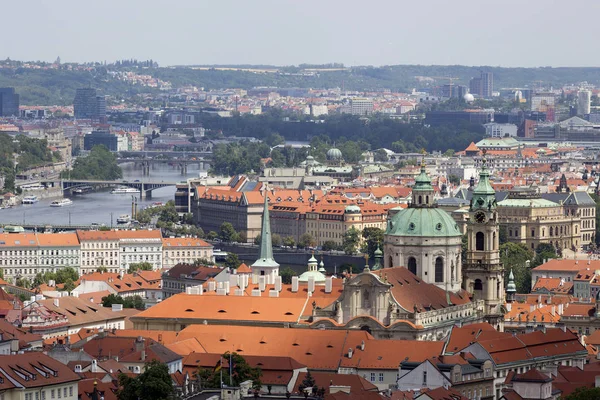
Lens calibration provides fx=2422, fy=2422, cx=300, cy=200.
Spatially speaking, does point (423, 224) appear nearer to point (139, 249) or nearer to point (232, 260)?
point (232, 260)

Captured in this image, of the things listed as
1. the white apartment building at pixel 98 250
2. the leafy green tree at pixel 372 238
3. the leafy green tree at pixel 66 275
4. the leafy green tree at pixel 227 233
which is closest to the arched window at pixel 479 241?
the leafy green tree at pixel 66 275

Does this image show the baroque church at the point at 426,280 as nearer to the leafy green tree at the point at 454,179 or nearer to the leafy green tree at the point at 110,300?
the leafy green tree at the point at 110,300

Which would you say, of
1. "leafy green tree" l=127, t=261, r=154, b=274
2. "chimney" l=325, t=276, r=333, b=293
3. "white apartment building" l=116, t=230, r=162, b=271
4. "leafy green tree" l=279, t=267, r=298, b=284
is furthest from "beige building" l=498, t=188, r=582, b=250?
"chimney" l=325, t=276, r=333, b=293

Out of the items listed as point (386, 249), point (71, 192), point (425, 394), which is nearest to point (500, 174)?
point (71, 192)

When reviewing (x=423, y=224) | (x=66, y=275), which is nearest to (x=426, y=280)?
(x=423, y=224)

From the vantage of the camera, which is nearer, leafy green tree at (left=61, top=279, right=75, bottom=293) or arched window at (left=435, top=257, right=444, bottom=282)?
arched window at (left=435, top=257, right=444, bottom=282)

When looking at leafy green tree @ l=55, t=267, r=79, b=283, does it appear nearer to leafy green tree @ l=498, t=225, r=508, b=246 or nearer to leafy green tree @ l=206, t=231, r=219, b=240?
leafy green tree @ l=498, t=225, r=508, b=246
